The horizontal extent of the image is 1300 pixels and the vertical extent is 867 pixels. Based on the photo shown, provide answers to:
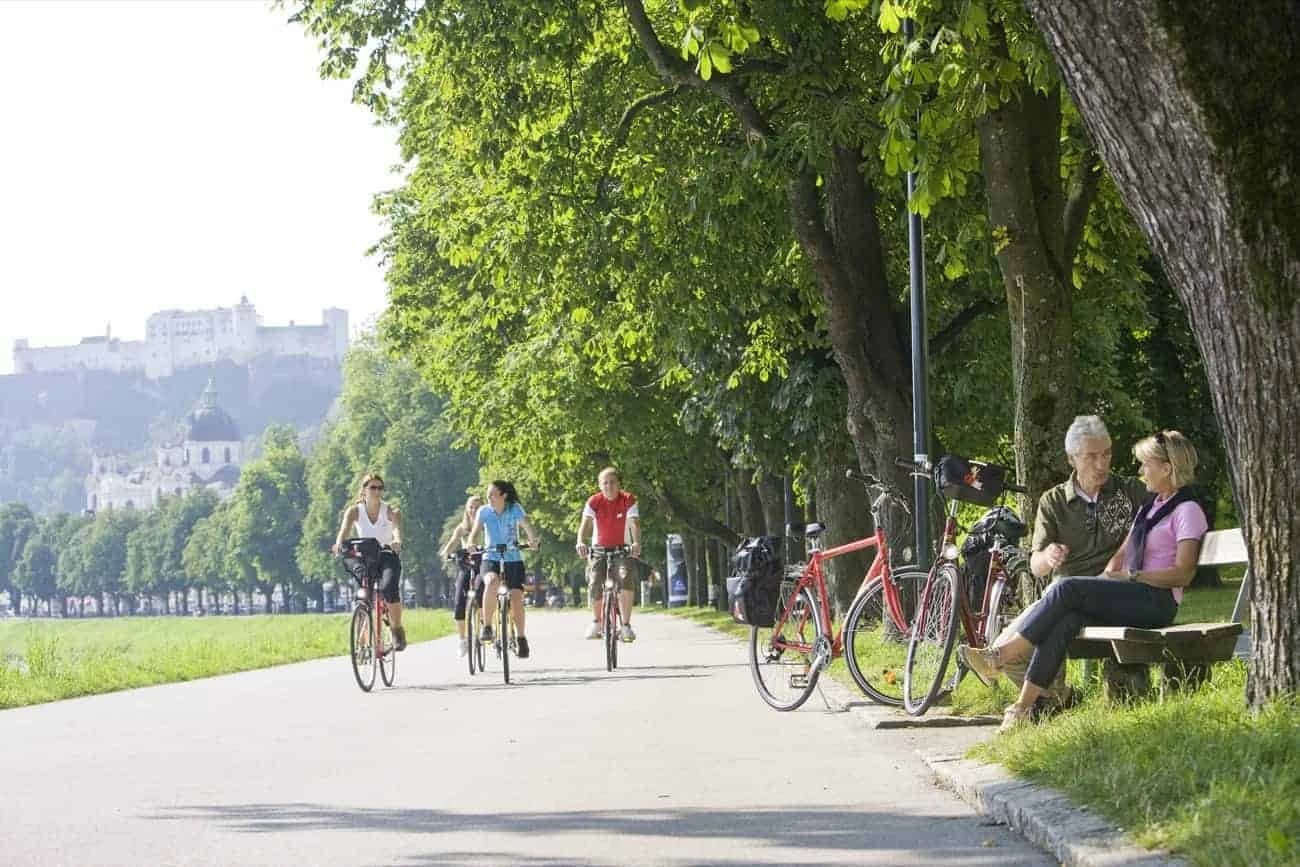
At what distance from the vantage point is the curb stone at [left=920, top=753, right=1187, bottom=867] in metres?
6.08

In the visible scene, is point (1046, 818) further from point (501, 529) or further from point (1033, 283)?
point (501, 529)

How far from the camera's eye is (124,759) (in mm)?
11570

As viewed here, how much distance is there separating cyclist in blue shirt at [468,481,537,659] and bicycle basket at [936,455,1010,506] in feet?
25.7

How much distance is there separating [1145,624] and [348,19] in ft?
39.5

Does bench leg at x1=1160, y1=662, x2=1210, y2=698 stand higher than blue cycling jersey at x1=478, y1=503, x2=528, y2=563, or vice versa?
blue cycling jersey at x1=478, y1=503, x2=528, y2=563

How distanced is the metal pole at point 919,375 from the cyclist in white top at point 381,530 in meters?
4.64

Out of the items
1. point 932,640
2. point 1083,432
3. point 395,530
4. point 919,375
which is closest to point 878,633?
point 932,640

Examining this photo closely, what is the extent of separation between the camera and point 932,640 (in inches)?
452

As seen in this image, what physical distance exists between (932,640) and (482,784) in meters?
2.93

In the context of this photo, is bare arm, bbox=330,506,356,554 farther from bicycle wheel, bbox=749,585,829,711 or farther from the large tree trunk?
the large tree trunk

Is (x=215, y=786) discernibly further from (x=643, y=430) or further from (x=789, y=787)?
(x=643, y=430)

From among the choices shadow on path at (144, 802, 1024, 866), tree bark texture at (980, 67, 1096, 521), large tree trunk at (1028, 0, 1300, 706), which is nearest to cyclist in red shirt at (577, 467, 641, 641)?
tree bark texture at (980, 67, 1096, 521)

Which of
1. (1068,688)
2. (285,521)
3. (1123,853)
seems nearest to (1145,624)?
(1068,688)

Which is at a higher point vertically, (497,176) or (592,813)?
(497,176)
